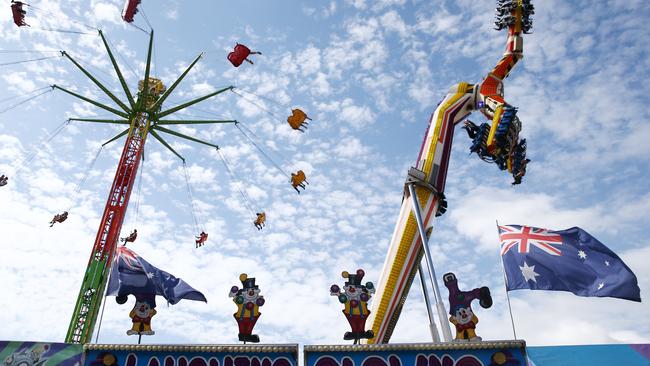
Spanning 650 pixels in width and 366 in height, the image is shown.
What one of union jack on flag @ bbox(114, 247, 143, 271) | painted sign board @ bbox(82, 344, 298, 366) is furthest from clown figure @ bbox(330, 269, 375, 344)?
union jack on flag @ bbox(114, 247, 143, 271)

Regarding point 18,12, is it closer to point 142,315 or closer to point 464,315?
point 142,315

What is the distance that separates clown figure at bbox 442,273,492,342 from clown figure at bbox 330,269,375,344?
2.15 m

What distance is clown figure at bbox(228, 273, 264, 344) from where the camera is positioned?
13.8 metres

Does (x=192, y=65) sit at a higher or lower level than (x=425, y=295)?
higher

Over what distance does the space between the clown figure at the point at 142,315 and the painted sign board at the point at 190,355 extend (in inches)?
78.9

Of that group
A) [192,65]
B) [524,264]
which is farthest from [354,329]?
[192,65]

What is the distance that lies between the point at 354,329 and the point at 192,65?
51.2 feet

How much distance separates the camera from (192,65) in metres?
24.6

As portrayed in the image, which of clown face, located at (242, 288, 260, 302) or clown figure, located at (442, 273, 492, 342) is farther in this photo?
clown face, located at (242, 288, 260, 302)

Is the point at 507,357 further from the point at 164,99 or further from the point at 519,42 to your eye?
the point at 164,99

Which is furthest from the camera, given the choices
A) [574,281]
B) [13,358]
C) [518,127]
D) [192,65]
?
[192,65]

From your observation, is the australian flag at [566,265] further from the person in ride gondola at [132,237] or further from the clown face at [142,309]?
→ the person in ride gondola at [132,237]

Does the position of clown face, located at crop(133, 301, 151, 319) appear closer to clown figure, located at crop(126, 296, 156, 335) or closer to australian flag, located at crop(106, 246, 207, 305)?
clown figure, located at crop(126, 296, 156, 335)

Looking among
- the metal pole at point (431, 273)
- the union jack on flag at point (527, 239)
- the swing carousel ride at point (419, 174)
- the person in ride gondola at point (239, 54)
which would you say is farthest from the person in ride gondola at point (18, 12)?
the union jack on flag at point (527, 239)
